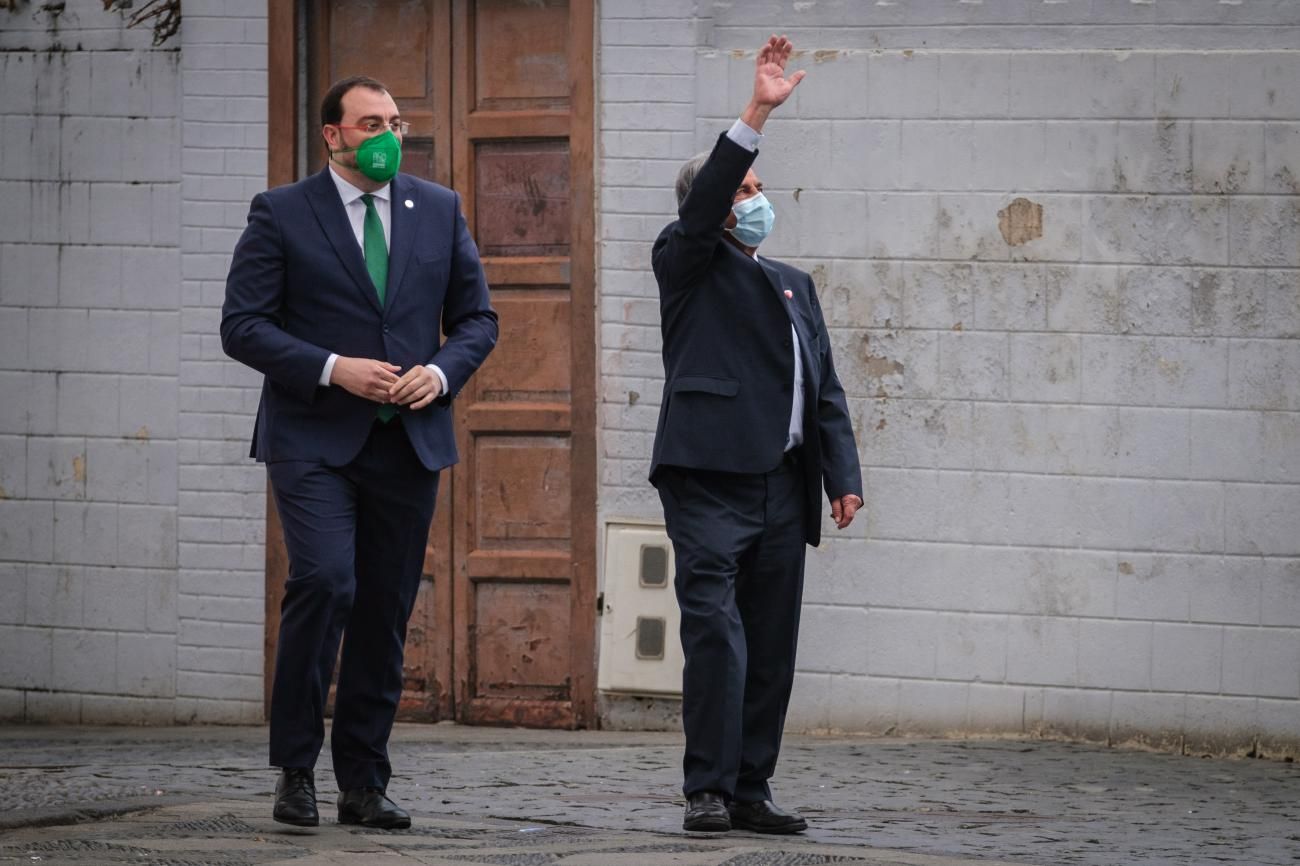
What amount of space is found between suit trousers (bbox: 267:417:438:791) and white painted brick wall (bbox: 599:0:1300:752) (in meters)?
2.70

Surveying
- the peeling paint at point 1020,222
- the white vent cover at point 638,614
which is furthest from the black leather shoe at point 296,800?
the peeling paint at point 1020,222

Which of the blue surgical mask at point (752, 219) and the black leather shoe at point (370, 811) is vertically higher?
the blue surgical mask at point (752, 219)

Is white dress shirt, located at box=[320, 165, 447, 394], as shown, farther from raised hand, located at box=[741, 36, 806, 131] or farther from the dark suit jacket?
raised hand, located at box=[741, 36, 806, 131]

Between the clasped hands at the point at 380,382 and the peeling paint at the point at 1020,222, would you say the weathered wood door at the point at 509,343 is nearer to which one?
the peeling paint at the point at 1020,222

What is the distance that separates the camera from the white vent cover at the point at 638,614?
26.1 ft

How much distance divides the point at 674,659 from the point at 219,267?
246 cm

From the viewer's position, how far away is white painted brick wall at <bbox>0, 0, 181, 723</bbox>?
842 centimetres

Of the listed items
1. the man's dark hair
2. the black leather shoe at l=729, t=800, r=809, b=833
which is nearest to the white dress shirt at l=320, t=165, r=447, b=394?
the man's dark hair

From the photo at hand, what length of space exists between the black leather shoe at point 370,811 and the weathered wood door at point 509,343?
282cm

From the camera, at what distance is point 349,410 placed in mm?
5207

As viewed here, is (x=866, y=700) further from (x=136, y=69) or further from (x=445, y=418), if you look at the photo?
(x=136, y=69)

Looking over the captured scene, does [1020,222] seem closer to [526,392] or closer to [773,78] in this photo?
[526,392]

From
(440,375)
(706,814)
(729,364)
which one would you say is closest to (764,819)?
(706,814)

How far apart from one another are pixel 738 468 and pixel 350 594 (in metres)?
1.08
